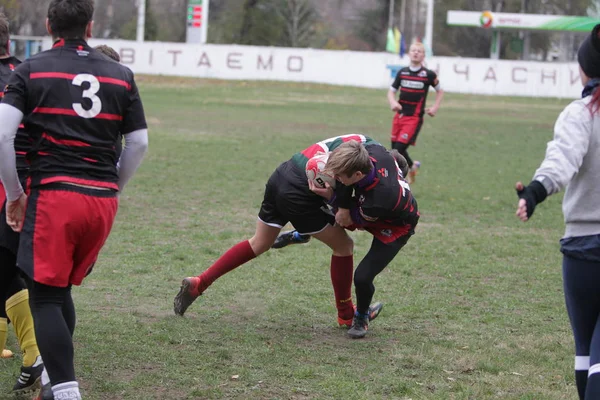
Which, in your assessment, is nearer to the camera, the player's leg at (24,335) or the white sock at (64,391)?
the white sock at (64,391)

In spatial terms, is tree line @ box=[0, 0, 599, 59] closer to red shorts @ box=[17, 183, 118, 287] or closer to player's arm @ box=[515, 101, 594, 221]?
red shorts @ box=[17, 183, 118, 287]

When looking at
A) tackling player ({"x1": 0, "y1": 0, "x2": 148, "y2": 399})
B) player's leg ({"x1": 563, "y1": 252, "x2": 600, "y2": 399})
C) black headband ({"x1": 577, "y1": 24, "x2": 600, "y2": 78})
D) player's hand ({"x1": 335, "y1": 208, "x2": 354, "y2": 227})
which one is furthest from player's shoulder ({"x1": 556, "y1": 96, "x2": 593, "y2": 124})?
player's hand ({"x1": 335, "y1": 208, "x2": 354, "y2": 227})

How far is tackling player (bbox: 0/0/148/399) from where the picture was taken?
3.84m

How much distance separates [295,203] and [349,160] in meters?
0.69

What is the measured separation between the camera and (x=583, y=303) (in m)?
3.59

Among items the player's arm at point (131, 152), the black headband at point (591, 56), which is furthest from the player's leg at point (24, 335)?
the black headband at point (591, 56)

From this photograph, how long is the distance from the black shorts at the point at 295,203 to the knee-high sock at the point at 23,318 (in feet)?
5.88

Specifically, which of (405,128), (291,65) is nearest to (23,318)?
(405,128)

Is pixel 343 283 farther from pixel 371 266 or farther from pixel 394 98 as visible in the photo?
pixel 394 98

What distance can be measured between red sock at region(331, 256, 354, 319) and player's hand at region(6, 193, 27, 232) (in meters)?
2.65

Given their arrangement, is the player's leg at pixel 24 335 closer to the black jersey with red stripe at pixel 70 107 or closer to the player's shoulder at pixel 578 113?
the black jersey with red stripe at pixel 70 107

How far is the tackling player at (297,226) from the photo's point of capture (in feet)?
18.7

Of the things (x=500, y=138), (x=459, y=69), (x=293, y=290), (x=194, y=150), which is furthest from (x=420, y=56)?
(x=459, y=69)

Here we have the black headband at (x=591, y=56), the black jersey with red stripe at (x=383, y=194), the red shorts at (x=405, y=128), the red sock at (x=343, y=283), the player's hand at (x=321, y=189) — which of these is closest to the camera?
the black headband at (x=591, y=56)
